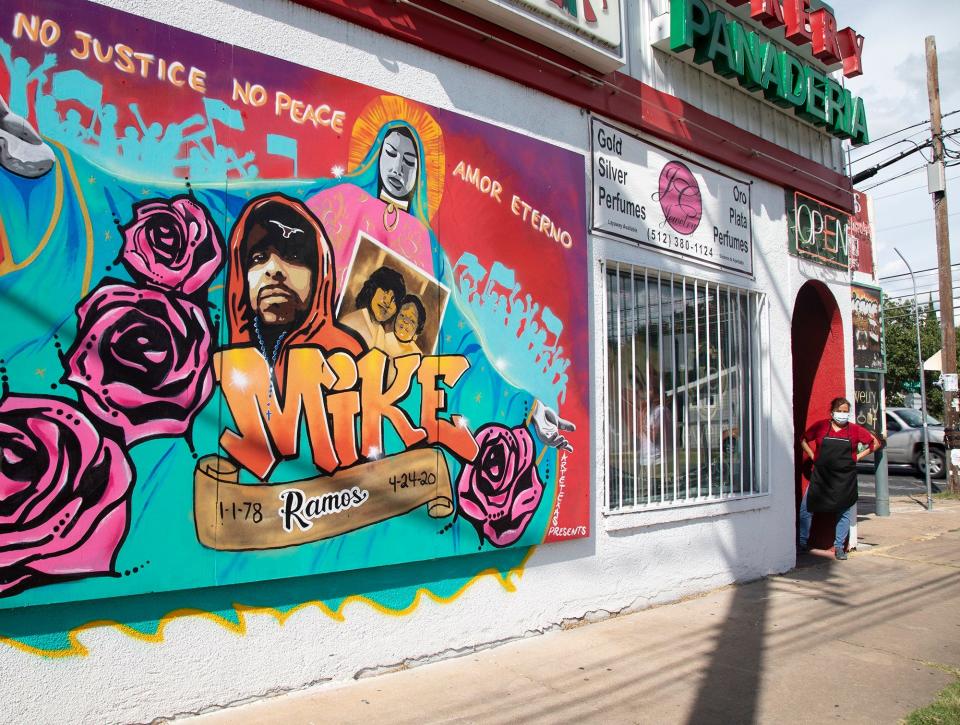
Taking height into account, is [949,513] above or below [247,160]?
below

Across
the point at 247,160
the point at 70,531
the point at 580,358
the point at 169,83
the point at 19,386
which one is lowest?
the point at 70,531

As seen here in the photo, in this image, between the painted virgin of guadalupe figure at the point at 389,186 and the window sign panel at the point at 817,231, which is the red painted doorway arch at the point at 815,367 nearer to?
the window sign panel at the point at 817,231

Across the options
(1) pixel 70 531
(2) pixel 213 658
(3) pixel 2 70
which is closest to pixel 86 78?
(3) pixel 2 70

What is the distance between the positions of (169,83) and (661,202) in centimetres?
441

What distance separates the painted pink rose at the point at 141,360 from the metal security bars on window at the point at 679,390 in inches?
137

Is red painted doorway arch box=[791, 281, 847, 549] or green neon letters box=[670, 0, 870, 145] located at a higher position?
green neon letters box=[670, 0, 870, 145]

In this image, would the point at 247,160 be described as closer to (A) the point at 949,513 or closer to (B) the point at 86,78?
(B) the point at 86,78

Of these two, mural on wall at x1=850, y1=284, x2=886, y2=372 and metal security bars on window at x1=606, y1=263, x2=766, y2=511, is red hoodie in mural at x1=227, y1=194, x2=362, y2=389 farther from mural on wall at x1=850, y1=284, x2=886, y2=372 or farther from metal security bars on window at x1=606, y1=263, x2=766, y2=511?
mural on wall at x1=850, y1=284, x2=886, y2=372

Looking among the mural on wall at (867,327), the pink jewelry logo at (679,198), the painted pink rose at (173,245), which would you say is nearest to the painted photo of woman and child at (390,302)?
the painted pink rose at (173,245)

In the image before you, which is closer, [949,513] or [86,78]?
[86,78]

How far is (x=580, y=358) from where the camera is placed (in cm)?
604

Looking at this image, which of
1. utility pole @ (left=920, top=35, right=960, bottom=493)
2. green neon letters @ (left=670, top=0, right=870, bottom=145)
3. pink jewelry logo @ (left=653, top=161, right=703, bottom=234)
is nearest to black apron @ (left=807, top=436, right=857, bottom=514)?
pink jewelry logo @ (left=653, top=161, right=703, bottom=234)

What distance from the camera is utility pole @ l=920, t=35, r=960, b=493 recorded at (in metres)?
15.8

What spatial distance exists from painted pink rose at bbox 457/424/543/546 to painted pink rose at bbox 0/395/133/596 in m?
2.19
